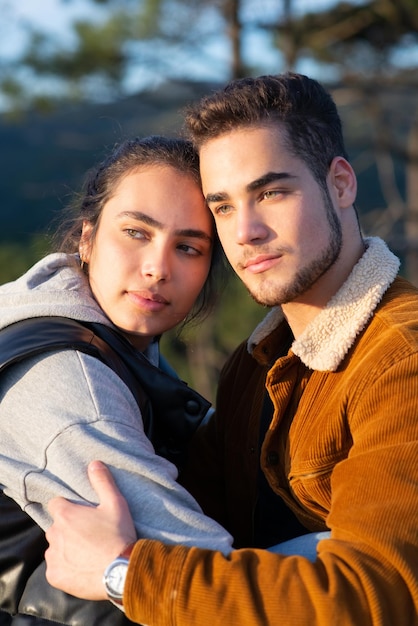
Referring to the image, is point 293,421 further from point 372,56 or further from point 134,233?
point 372,56

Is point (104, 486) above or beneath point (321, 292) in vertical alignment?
beneath

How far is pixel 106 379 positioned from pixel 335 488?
2.07 feet

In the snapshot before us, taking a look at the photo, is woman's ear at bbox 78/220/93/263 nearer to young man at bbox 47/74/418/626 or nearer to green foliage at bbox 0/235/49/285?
young man at bbox 47/74/418/626

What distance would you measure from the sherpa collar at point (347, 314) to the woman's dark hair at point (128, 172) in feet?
1.70

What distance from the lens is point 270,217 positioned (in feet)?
8.10

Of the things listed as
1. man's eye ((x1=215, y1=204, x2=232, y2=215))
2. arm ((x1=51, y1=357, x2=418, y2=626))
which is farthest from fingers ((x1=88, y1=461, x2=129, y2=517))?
man's eye ((x1=215, y1=204, x2=232, y2=215))

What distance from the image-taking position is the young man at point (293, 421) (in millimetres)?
1800

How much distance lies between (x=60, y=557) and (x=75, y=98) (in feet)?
29.4

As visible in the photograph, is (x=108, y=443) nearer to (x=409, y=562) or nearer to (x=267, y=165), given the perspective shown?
(x=409, y=562)

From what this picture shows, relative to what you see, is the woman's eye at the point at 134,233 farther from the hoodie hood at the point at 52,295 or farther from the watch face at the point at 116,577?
the watch face at the point at 116,577

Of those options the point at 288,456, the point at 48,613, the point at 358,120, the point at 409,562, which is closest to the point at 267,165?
the point at 288,456

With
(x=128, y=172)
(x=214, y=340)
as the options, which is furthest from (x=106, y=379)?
(x=214, y=340)

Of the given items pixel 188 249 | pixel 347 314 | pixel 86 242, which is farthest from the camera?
pixel 86 242

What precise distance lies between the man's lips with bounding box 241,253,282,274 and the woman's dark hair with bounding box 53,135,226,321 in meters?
0.30
